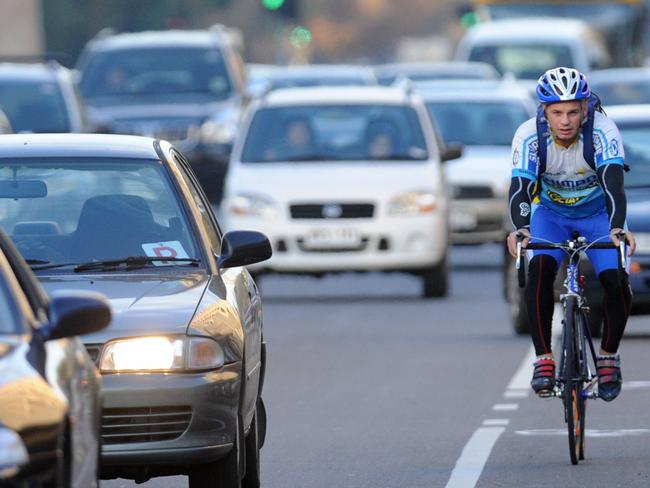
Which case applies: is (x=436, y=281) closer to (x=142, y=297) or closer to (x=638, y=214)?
(x=638, y=214)

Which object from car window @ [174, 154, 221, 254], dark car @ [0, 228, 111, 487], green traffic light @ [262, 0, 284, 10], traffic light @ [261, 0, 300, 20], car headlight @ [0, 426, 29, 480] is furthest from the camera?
green traffic light @ [262, 0, 284, 10]

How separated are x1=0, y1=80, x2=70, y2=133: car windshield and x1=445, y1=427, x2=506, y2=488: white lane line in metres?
13.1

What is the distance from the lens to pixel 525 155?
10.8 m

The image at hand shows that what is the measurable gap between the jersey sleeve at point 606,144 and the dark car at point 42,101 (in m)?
13.9

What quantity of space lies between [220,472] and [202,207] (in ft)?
5.51

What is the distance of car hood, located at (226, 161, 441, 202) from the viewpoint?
2122cm

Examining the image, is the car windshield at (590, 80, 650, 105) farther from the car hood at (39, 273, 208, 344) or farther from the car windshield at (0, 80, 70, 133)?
the car hood at (39, 273, 208, 344)

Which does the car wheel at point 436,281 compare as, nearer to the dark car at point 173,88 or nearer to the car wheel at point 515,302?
the car wheel at point 515,302

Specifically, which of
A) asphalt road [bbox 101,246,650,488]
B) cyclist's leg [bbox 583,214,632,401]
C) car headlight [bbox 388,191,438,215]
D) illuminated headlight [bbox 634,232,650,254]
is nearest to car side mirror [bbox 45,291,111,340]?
asphalt road [bbox 101,246,650,488]

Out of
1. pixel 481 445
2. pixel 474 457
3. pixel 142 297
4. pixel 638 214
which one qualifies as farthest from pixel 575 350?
pixel 638 214

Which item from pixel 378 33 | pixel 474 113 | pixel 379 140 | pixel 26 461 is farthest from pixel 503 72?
pixel 378 33

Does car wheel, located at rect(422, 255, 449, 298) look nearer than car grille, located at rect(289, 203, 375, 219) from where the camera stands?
No

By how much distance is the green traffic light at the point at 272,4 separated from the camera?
1651 inches

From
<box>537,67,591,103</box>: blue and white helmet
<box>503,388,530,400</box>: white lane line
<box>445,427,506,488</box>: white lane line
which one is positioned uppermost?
<box>537,67,591,103</box>: blue and white helmet
